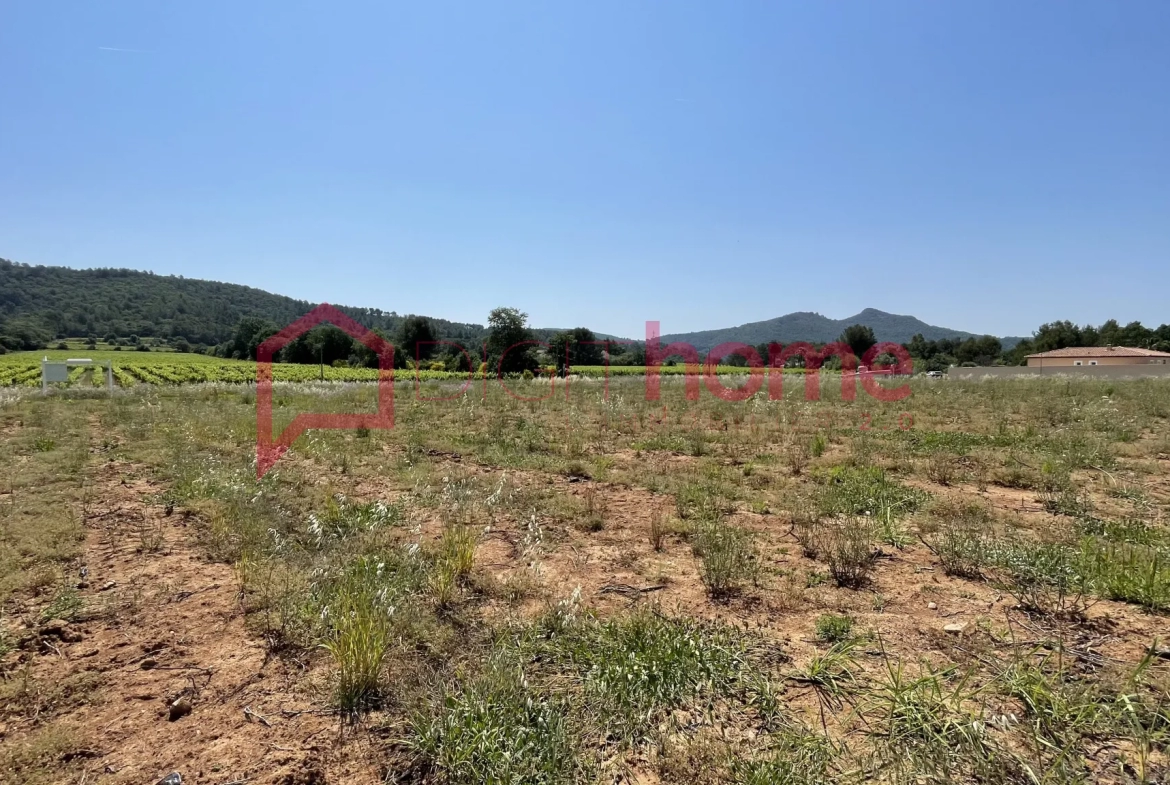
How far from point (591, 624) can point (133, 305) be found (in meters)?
150

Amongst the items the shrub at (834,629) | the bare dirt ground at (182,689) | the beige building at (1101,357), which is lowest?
the bare dirt ground at (182,689)

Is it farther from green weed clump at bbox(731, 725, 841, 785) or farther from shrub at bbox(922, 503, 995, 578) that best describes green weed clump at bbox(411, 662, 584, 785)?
shrub at bbox(922, 503, 995, 578)

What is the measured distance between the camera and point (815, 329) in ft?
325

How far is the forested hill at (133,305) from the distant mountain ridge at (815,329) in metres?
46.7

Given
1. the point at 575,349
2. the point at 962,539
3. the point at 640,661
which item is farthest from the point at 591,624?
the point at 575,349

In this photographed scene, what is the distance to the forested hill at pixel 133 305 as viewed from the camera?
95125mm

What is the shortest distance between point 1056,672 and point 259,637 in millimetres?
4218

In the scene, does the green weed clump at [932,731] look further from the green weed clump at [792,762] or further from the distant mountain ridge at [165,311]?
the distant mountain ridge at [165,311]

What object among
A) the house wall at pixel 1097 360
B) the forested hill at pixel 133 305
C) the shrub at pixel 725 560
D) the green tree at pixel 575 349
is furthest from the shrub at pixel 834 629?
the forested hill at pixel 133 305

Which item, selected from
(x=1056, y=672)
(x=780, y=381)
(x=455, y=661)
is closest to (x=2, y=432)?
(x=455, y=661)

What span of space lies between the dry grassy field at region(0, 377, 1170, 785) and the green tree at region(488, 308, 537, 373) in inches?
911

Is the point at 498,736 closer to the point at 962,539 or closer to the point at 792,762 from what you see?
the point at 792,762

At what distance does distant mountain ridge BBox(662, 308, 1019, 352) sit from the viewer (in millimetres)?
77438

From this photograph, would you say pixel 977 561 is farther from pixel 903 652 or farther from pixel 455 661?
pixel 455 661
